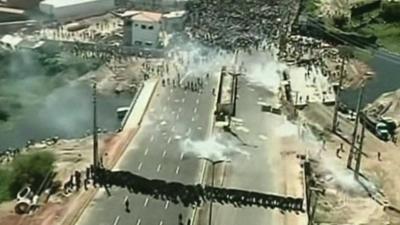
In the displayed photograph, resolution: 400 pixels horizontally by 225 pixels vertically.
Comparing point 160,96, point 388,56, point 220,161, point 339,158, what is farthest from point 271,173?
point 388,56

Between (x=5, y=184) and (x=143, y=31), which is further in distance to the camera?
(x=143, y=31)

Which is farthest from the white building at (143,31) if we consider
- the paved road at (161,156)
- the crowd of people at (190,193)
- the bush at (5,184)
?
the crowd of people at (190,193)

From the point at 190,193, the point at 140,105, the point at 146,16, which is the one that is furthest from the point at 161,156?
the point at 146,16

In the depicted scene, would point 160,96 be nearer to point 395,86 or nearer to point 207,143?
point 207,143

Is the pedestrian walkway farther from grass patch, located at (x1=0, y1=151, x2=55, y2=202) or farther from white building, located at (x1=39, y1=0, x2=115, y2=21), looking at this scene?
white building, located at (x1=39, y1=0, x2=115, y2=21)

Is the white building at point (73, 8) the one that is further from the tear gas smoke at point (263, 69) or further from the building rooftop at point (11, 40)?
the tear gas smoke at point (263, 69)

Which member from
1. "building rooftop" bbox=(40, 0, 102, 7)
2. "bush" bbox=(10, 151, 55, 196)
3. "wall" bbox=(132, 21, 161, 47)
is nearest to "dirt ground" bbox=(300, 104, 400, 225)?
"bush" bbox=(10, 151, 55, 196)

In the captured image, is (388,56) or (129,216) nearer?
(129,216)

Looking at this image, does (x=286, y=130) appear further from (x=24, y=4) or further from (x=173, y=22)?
(x=24, y=4)
